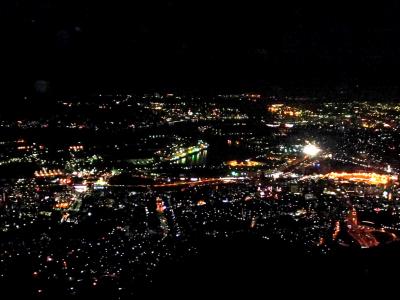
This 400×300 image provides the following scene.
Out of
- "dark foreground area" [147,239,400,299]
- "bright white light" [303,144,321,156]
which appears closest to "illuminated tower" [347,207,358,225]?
"dark foreground area" [147,239,400,299]

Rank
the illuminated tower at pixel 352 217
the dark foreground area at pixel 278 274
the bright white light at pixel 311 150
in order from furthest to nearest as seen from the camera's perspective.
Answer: the bright white light at pixel 311 150 → the illuminated tower at pixel 352 217 → the dark foreground area at pixel 278 274

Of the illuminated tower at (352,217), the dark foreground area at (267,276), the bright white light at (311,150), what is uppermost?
the dark foreground area at (267,276)

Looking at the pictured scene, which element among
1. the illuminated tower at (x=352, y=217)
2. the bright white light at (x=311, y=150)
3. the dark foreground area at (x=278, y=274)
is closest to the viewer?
the dark foreground area at (x=278, y=274)

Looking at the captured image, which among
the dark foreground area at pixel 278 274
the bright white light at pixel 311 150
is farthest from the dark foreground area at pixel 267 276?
the bright white light at pixel 311 150

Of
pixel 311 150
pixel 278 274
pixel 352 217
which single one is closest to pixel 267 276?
pixel 278 274

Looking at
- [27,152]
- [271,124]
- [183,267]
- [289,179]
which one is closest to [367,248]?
[183,267]

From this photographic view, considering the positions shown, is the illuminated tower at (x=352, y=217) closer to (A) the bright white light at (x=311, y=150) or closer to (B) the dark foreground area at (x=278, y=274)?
(B) the dark foreground area at (x=278, y=274)

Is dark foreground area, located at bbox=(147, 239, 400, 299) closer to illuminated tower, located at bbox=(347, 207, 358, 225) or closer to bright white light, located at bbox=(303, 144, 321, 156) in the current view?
illuminated tower, located at bbox=(347, 207, 358, 225)

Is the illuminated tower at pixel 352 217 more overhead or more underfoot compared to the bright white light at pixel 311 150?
more overhead

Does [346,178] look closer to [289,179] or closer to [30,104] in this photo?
[289,179]

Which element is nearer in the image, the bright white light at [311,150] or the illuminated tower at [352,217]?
the illuminated tower at [352,217]
